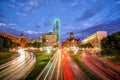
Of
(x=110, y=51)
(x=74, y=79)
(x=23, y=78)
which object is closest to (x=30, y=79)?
(x=23, y=78)

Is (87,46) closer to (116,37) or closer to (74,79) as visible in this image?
(116,37)

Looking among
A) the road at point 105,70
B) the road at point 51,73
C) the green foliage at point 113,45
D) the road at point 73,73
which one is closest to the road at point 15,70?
the road at point 51,73

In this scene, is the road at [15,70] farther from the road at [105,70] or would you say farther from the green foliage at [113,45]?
the green foliage at [113,45]

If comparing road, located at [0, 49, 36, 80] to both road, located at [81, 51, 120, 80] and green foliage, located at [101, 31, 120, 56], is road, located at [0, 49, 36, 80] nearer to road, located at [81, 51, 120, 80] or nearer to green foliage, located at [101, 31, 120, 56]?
road, located at [81, 51, 120, 80]

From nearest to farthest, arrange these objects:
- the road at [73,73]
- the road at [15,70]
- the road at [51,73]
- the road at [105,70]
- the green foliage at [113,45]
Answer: the road at [73,73] → the road at [105,70] → the road at [51,73] → the road at [15,70] → the green foliage at [113,45]

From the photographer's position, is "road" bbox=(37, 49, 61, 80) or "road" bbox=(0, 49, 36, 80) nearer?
"road" bbox=(37, 49, 61, 80)

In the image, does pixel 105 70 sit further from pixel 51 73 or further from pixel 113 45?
pixel 113 45

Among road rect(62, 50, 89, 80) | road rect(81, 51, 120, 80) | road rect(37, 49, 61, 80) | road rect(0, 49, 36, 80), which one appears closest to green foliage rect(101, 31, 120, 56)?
road rect(81, 51, 120, 80)

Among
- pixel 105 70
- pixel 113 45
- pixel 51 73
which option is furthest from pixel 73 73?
pixel 113 45

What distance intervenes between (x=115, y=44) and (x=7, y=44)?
68964mm

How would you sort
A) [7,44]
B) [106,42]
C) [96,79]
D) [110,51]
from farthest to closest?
[7,44] → [106,42] → [110,51] → [96,79]

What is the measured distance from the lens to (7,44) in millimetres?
108312

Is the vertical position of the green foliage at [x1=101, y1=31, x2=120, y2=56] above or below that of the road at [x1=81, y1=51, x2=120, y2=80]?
above

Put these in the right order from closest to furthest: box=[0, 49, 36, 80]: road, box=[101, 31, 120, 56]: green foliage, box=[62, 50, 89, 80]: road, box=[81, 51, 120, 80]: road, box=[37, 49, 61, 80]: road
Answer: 1. box=[62, 50, 89, 80]: road
2. box=[81, 51, 120, 80]: road
3. box=[37, 49, 61, 80]: road
4. box=[0, 49, 36, 80]: road
5. box=[101, 31, 120, 56]: green foliage
